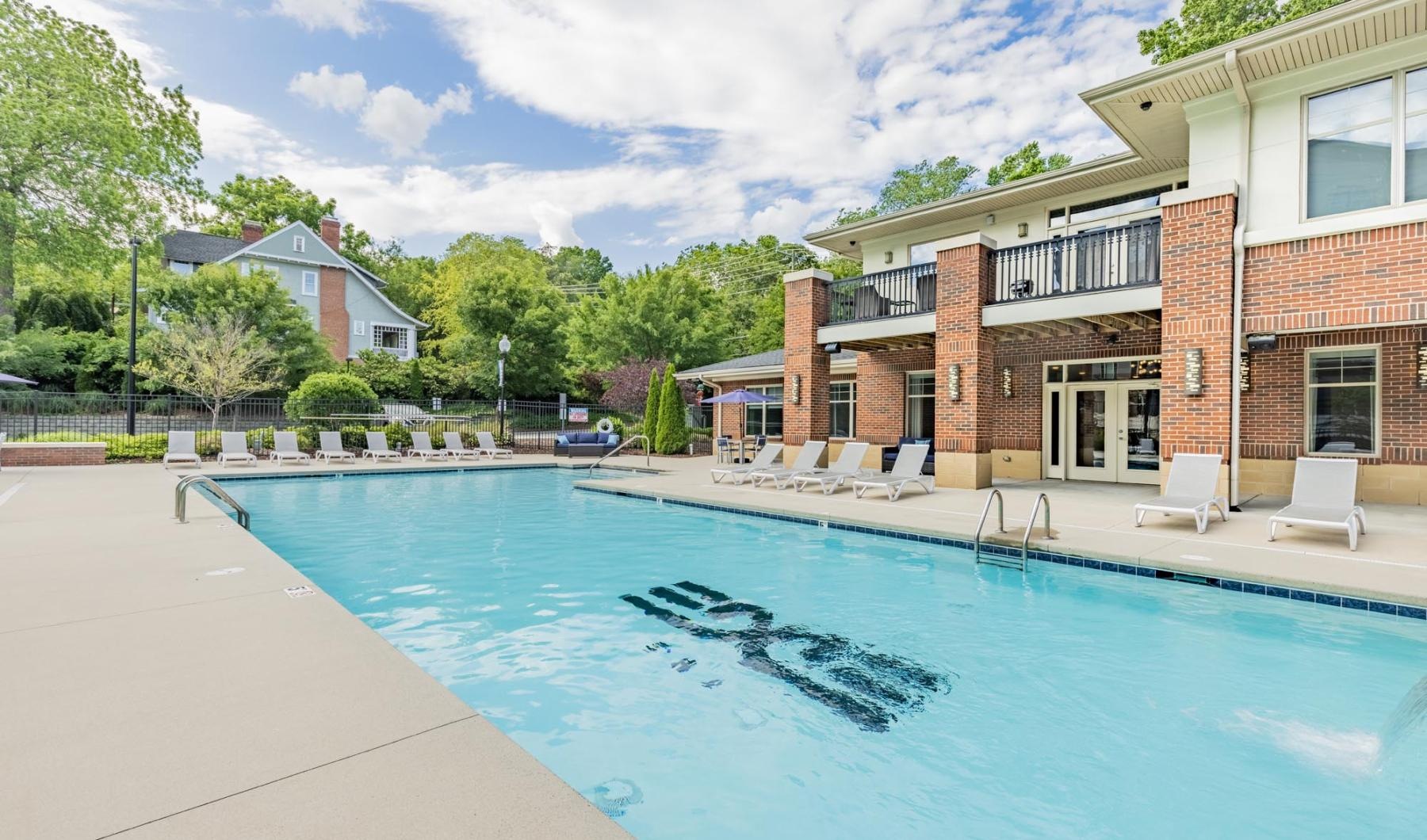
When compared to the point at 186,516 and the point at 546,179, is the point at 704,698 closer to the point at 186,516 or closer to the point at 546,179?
the point at 186,516

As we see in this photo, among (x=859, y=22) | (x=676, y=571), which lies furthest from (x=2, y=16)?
(x=676, y=571)

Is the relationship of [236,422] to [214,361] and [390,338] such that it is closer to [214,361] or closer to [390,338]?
[214,361]

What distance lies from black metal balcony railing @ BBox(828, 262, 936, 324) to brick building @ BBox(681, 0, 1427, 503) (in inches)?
2.0

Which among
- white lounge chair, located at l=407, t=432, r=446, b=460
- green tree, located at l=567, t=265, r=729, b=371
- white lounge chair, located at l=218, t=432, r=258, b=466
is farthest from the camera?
green tree, located at l=567, t=265, r=729, b=371

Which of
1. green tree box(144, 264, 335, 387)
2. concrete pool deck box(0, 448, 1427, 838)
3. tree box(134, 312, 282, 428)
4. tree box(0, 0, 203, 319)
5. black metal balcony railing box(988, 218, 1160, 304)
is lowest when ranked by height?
concrete pool deck box(0, 448, 1427, 838)

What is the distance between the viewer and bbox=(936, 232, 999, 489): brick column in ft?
39.2

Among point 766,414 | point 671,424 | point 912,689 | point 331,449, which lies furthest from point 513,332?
point 912,689

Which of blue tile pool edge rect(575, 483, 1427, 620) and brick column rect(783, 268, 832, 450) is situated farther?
brick column rect(783, 268, 832, 450)

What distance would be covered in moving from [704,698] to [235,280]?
2768 centimetres

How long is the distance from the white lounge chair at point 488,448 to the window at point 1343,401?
18.2 metres

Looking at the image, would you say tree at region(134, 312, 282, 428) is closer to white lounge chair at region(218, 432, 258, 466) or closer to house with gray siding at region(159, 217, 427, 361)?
white lounge chair at region(218, 432, 258, 466)

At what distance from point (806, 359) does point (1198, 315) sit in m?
7.30

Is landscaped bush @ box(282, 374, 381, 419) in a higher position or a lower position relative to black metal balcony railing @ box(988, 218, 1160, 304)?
lower

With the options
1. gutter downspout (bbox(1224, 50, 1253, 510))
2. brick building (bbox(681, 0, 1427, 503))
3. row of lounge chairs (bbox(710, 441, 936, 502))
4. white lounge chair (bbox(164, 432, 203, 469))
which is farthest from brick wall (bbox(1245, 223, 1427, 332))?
white lounge chair (bbox(164, 432, 203, 469))
